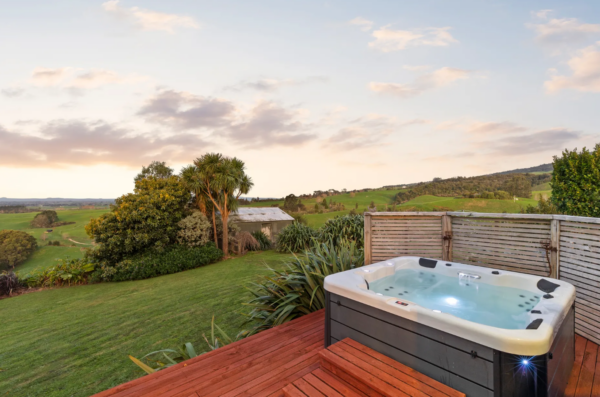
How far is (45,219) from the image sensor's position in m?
14.3

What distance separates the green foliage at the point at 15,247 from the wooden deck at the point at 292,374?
14.3 metres

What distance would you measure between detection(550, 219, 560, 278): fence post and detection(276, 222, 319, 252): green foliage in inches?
333

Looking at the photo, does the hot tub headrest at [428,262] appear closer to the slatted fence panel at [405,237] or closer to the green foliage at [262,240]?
the slatted fence panel at [405,237]

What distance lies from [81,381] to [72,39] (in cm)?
726

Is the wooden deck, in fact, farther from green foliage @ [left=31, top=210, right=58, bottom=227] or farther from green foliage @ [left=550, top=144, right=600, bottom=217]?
green foliage @ [left=31, top=210, right=58, bottom=227]

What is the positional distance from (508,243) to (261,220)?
1201 cm

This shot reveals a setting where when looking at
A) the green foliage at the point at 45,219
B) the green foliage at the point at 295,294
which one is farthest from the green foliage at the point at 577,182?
the green foliage at the point at 45,219

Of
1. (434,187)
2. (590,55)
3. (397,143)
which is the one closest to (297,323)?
(590,55)

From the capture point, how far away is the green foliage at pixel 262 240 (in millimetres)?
13305

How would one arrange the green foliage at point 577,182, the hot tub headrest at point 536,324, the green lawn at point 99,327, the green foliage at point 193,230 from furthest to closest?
the green foliage at point 193,230 < the green foliage at point 577,182 < the green lawn at point 99,327 < the hot tub headrest at point 536,324

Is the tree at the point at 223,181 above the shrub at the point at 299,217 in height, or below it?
above

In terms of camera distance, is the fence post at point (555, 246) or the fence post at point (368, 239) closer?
the fence post at point (555, 246)

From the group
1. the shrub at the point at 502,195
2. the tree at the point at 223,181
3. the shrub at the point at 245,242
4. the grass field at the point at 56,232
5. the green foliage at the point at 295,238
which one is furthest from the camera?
the shrub at the point at 245,242

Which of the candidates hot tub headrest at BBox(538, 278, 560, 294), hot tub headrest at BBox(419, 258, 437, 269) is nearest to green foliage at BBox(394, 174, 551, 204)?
hot tub headrest at BBox(419, 258, 437, 269)
